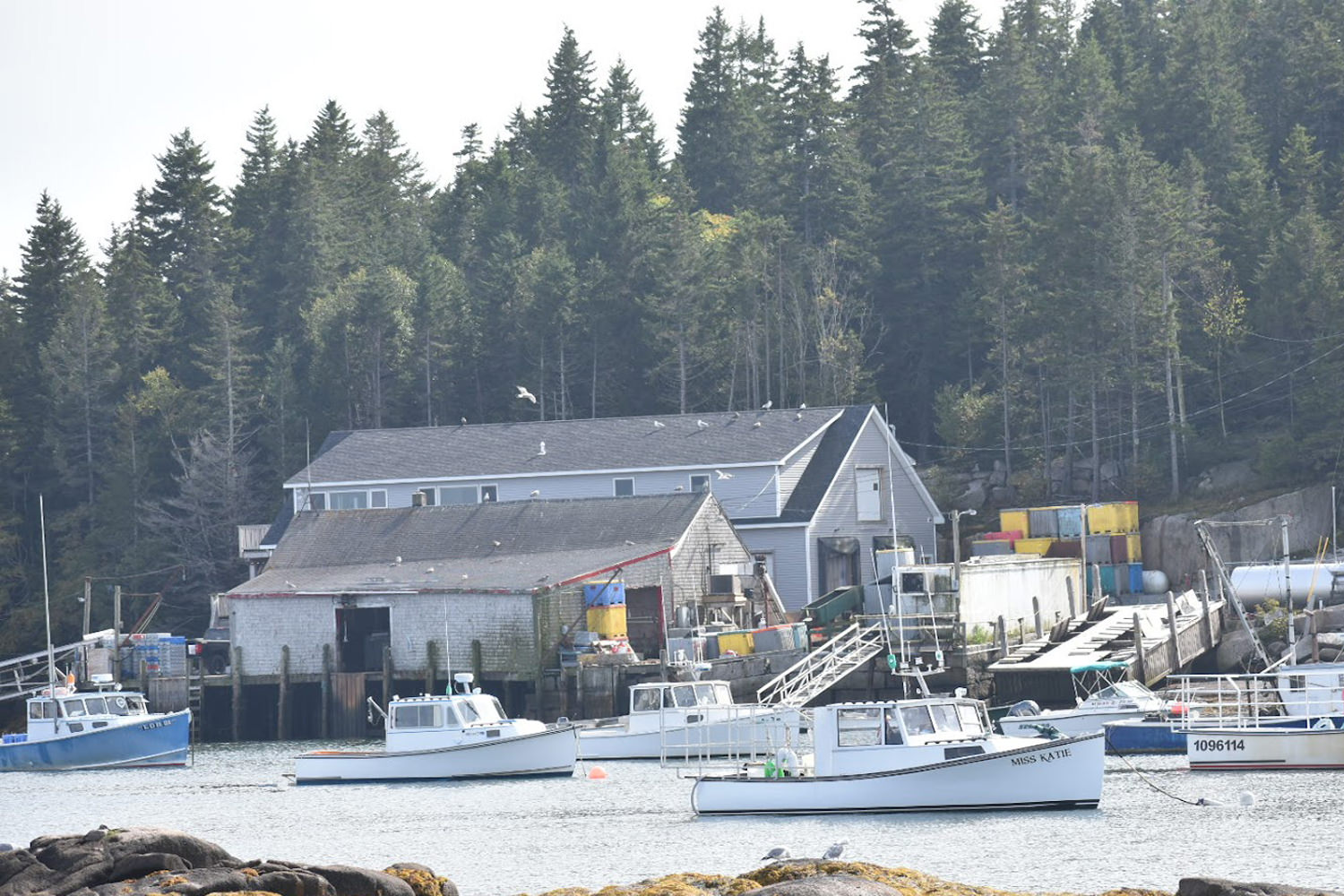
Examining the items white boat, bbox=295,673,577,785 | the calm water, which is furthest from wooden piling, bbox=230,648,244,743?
white boat, bbox=295,673,577,785

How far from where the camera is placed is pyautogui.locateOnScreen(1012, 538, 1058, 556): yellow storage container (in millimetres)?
65562

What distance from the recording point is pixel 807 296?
87250mm

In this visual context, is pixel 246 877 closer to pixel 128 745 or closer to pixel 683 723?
pixel 683 723

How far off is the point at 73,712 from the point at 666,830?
23529 mm

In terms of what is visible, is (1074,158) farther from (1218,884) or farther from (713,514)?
(1218,884)

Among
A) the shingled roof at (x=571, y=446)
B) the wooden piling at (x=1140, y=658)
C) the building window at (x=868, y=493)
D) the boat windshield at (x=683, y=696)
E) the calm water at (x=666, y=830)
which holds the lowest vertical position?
the calm water at (x=666, y=830)

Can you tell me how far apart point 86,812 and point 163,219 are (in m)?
70.9

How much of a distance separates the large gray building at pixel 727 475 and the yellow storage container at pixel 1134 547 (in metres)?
6.88

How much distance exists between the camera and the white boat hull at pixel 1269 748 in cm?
4025

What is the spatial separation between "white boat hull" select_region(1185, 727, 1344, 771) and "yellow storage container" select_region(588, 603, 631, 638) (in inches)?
820

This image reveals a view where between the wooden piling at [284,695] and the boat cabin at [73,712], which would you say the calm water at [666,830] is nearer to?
the boat cabin at [73,712]

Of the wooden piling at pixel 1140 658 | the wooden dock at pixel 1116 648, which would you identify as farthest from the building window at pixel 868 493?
the wooden piling at pixel 1140 658

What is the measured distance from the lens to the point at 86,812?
43.1 meters

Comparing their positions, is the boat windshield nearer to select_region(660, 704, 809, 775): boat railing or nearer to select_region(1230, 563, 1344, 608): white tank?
select_region(660, 704, 809, 775): boat railing
